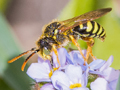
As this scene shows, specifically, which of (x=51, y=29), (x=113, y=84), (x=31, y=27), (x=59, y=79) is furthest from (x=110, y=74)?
(x=31, y=27)

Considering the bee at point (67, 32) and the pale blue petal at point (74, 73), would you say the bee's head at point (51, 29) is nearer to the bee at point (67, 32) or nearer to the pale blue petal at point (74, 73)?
the bee at point (67, 32)

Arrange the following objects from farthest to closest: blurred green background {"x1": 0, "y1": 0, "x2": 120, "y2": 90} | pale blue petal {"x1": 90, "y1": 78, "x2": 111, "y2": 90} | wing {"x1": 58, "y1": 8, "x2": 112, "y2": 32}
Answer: blurred green background {"x1": 0, "y1": 0, "x2": 120, "y2": 90} < wing {"x1": 58, "y1": 8, "x2": 112, "y2": 32} < pale blue petal {"x1": 90, "y1": 78, "x2": 111, "y2": 90}

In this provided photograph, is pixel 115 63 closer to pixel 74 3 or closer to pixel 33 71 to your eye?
pixel 74 3

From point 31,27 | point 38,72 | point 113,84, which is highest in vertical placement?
point 31,27

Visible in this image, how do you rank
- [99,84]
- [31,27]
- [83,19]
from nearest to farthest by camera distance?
[99,84]
[83,19]
[31,27]

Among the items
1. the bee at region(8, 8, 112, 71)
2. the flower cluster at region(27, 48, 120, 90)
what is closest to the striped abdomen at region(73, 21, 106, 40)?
the bee at region(8, 8, 112, 71)

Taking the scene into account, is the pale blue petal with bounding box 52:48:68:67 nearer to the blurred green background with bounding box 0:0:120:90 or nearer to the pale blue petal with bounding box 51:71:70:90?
the pale blue petal with bounding box 51:71:70:90

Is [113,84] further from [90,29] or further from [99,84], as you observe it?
[90,29]
